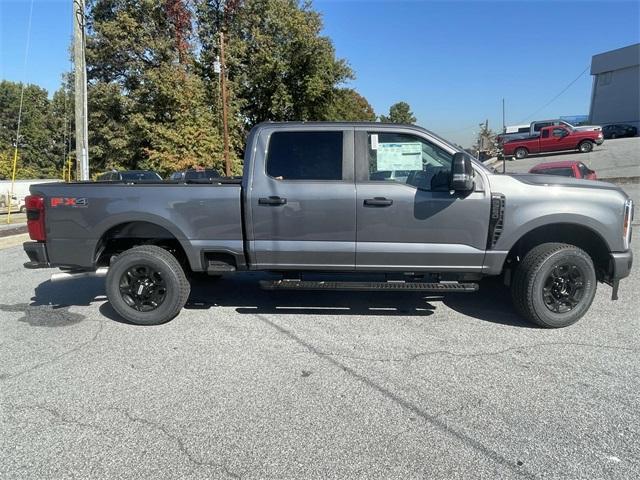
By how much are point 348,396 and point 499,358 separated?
4.90 ft

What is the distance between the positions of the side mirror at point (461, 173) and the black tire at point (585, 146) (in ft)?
91.3

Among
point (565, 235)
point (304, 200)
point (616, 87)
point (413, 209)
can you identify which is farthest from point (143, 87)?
point (616, 87)

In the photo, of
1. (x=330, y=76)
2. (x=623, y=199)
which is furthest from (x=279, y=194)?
(x=330, y=76)

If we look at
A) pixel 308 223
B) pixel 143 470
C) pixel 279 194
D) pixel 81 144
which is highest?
pixel 81 144

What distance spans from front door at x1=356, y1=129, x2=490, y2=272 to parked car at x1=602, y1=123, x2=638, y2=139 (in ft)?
152

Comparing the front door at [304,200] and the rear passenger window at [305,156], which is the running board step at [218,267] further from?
the rear passenger window at [305,156]

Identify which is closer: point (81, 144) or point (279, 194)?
point (279, 194)

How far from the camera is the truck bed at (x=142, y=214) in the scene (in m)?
4.62

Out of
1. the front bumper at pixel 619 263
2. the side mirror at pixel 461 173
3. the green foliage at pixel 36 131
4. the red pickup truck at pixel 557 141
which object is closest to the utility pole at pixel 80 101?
the side mirror at pixel 461 173

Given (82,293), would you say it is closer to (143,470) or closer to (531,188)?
(143,470)

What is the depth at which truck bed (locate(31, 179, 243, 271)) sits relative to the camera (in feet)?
15.2

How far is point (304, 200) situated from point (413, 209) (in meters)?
1.08

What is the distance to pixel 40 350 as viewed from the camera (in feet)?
14.0

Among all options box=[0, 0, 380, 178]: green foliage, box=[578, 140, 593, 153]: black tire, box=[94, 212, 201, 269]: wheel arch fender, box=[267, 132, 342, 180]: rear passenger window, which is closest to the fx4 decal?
box=[94, 212, 201, 269]: wheel arch fender
